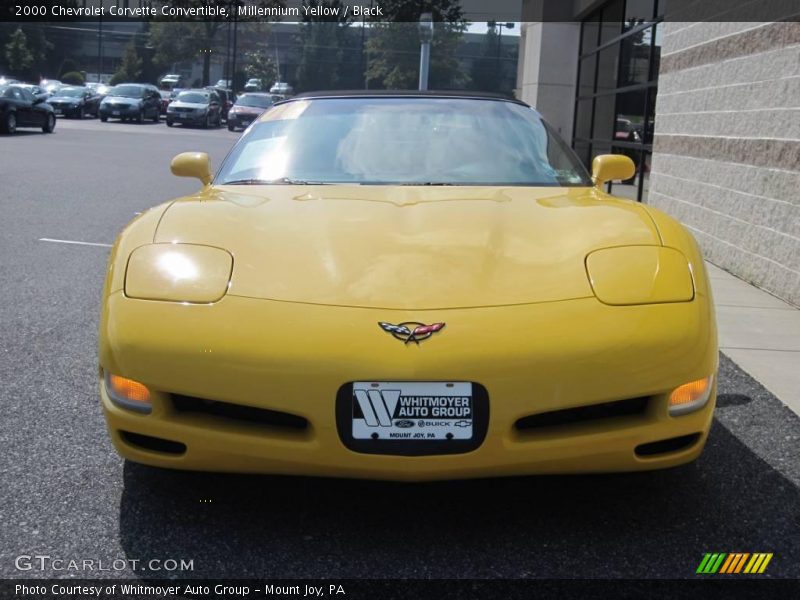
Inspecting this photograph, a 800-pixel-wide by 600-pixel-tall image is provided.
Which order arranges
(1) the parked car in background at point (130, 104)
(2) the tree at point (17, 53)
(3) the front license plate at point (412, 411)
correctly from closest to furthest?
(3) the front license plate at point (412, 411)
(1) the parked car in background at point (130, 104)
(2) the tree at point (17, 53)

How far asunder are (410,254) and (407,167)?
3.36ft

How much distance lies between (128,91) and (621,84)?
29047 mm

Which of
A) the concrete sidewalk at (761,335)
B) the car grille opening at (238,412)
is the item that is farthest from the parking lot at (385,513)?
the concrete sidewalk at (761,335)

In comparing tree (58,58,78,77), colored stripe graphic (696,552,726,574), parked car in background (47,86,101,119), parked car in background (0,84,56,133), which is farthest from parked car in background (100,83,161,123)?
colored stripe graphic (696,552,726,574)

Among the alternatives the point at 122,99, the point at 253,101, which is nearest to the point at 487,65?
the point at 253,101

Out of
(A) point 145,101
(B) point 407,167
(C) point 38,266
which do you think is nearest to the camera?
(B) point 407,167

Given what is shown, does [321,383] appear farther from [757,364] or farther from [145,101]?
[145,101]

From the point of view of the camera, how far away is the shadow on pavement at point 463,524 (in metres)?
2.46

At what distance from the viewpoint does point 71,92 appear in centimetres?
3850

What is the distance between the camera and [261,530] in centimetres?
264

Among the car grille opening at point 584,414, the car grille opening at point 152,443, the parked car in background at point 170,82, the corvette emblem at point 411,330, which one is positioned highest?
the parked car in background at point 170,82

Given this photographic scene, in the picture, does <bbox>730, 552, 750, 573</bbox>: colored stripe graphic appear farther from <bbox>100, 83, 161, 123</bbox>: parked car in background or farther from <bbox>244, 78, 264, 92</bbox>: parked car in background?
<bbox>244, 78, 264, 92</bbox>: parked car in background

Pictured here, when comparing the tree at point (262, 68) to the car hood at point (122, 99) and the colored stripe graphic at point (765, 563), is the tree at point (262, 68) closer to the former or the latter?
the car hood at point (122, 99)

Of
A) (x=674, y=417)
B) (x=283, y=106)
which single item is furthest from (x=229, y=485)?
(x=283, y=106)
